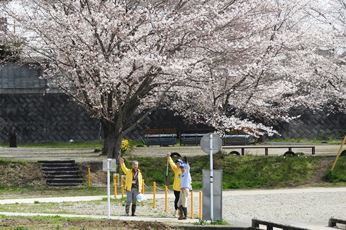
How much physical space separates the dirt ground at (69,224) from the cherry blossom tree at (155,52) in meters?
14.2

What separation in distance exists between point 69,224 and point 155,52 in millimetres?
15876

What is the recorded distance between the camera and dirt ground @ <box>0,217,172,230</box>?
1704 centimetres

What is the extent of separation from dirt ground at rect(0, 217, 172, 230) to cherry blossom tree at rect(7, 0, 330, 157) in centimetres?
1415

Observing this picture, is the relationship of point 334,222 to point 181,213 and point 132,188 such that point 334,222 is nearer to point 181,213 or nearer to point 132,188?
point 181,213

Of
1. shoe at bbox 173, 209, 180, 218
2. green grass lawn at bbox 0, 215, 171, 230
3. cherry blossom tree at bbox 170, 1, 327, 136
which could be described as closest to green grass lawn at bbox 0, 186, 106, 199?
cherry blossom tree at bbox 170, 1, 327, 136

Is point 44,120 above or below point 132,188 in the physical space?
above

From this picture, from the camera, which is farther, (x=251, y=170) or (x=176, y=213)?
(x=251, y=170)

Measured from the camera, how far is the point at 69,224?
17.9m

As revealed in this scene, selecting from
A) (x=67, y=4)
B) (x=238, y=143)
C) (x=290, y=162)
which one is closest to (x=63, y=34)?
(x=67, y=4)

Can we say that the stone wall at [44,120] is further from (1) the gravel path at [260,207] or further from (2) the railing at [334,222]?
(2) the railing at [334,222]

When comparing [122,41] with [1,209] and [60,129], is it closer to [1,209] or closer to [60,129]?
[1,209]

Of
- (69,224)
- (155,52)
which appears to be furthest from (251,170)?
(69,224)

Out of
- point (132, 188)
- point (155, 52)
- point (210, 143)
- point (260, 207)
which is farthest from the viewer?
point (155, 52)

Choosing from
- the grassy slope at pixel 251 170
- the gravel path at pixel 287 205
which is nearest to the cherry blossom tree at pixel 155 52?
the grassy slope at pixel 251 170
